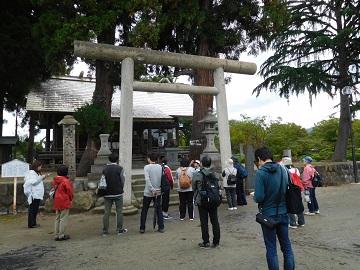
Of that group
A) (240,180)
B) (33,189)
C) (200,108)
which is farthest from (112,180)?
(200,108)

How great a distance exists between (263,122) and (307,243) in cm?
2316

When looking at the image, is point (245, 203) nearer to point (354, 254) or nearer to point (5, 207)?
point (354, 254)

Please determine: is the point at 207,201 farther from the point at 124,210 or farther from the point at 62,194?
the point at 124,210

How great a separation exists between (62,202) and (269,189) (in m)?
4.36

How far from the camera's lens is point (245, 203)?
11.1 m

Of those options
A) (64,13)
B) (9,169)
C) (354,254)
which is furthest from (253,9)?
(354,254)

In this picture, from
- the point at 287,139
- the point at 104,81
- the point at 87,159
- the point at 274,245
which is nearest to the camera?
the point at 274,245

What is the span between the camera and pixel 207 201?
238 inches

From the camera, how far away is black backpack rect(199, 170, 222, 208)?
604cm

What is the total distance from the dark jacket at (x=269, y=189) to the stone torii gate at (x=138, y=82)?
221 inches

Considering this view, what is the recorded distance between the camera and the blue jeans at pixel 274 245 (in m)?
4.34

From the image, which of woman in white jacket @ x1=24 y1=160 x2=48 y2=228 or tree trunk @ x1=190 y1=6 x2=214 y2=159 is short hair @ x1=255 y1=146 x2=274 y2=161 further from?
tree trunk @ x1=190 y1=6 x2=214 y2=159

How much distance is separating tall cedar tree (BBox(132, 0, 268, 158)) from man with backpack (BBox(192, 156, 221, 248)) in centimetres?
924

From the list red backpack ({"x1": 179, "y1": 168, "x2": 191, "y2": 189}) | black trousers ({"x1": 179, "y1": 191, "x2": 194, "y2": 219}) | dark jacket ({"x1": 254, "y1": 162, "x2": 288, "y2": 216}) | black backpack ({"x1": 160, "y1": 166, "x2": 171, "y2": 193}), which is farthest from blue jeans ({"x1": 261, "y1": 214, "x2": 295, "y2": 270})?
black trousers ({"x1": 179, "y1": 191, "x2": 194, "y2": 219})
